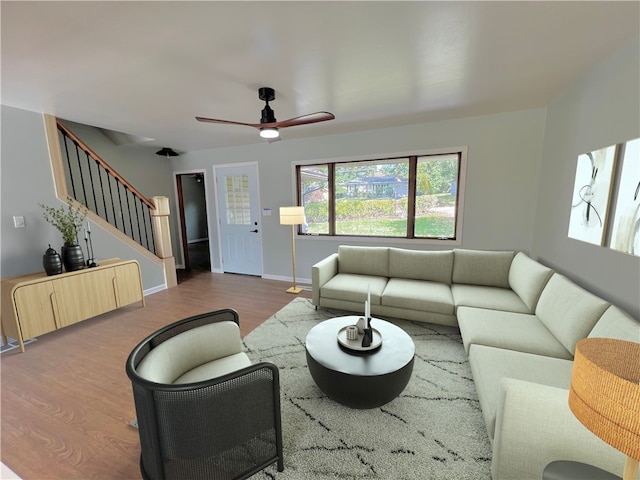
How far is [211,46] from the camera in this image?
5.95 feet

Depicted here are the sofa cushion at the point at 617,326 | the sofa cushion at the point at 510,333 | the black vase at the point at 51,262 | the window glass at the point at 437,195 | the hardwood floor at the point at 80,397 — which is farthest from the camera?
the window glass at the point at 437,195

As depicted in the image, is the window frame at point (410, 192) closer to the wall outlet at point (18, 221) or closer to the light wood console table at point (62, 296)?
the light wood console table at point (62, 296)

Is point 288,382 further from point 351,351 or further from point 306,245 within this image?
point 306,245

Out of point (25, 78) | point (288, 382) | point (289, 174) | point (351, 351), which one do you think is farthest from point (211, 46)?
point (289, 174)

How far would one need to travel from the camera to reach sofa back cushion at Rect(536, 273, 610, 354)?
1.75 m

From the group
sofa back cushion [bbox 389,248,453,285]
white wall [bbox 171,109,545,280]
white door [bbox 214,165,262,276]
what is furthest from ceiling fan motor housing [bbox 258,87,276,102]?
white door [bbox 214,165,262,276]

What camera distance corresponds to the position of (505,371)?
1.64 meters

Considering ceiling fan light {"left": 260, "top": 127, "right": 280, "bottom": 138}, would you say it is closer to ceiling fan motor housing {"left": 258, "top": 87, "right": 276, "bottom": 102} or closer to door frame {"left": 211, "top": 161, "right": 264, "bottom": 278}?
ceiling fan motor housing {"left": 258, "top": 87, "right": 276, "bottom": 102}

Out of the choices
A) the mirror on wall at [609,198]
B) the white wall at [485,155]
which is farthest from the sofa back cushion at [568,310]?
the white wall at [485,155]

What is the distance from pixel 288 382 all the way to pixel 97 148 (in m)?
5.33

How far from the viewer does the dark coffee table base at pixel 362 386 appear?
1.70 metres

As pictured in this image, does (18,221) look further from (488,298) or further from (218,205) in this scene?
(488,298)

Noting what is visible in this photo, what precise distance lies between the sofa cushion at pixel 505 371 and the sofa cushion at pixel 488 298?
0.87 metres

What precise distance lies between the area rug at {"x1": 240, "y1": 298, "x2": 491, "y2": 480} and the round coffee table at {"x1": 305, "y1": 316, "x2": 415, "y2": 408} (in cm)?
15
